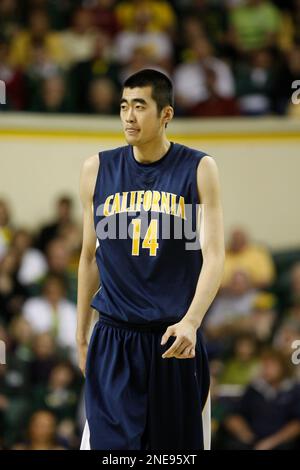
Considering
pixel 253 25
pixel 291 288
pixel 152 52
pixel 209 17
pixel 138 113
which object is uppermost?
pixel 209 17

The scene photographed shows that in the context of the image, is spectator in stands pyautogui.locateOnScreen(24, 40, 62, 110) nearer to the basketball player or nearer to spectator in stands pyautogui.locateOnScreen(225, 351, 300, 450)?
spectator in stands pyautogui.locateOnScreen(225, 351, 300, 450)

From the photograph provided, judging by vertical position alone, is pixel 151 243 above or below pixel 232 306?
above

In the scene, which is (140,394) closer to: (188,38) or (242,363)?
(242,363)

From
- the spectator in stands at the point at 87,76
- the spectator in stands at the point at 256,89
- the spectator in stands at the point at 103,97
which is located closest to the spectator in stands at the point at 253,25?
the spectator in stands at the point at 256,89

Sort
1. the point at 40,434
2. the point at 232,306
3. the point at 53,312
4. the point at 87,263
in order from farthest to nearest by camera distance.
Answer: the point at 232,306 → the point at 53,312 → the point at 40,434 → the point at 87,263

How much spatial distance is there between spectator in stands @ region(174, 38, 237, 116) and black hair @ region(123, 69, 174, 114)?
782cm

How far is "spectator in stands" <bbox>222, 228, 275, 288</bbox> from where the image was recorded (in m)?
12.8

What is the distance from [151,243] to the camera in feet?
18.9

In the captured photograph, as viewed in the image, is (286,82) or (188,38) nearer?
(286,82)

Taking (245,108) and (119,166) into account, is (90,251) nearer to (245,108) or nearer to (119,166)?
(119,166)

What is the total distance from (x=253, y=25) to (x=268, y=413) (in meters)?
5.83

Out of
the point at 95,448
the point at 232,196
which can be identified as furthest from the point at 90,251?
the point at 232,196

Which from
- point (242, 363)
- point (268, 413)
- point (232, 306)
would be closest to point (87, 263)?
point (268, 413)

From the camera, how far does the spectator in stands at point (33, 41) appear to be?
13.8 meters
